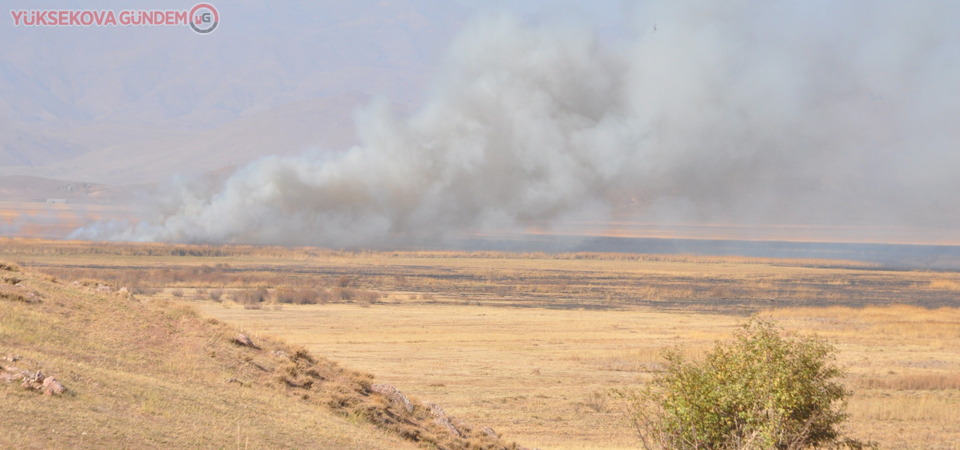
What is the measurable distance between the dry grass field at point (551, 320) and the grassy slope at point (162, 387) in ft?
23.3

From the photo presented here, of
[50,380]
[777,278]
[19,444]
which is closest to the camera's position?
[19,444]

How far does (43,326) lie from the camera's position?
1775 centimetres

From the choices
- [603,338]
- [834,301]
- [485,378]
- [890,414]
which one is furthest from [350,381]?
[834,301]

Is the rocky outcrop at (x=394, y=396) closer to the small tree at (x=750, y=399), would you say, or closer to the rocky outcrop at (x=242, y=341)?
the rocky outcrop at (x=242, y=341)

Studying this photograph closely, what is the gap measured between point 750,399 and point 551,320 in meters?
47.8

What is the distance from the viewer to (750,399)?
674 inches

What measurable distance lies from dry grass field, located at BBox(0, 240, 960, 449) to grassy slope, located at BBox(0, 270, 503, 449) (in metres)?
7.10

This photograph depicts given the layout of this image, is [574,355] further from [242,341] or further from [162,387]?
[162,387]

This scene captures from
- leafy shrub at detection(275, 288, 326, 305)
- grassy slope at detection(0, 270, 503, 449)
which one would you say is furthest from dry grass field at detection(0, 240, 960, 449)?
grassy slope at detection(0, 270, 503, 449)

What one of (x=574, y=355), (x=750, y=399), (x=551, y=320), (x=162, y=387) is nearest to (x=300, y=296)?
(x=551, y=320)

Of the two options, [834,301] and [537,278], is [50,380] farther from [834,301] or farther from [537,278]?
[537,278]

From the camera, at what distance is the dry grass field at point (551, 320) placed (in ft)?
102

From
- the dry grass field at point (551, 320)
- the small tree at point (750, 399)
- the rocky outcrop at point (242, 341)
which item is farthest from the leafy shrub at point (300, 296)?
the small tree at point (750, 399)

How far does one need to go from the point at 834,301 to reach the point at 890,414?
59013mm
